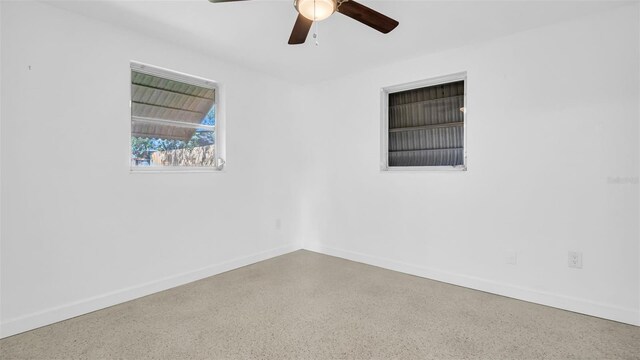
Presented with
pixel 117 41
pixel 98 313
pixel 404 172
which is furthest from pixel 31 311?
pixel 404 172

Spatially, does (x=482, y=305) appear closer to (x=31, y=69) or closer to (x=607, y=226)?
(x=607, y=226)

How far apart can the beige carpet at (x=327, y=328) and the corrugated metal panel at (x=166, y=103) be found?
4.91ft

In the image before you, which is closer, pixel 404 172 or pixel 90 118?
pixel 90 118

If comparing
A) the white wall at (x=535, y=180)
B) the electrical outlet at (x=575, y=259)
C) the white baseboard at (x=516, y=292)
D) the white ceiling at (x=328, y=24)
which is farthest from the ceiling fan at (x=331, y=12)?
the white baseboard at (x=516, y=292)

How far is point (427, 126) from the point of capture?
341 centimetres

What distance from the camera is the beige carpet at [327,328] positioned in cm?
195

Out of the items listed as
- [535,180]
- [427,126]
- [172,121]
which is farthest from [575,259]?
[172,121]

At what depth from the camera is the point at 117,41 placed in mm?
2662

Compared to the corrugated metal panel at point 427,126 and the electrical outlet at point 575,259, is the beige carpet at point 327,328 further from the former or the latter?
the corrugated metal panel at point 427,126

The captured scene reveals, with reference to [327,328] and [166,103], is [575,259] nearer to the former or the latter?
[327,328]

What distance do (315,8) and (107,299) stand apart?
106 inches

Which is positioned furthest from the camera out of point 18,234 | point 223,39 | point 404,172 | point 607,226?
point 404,172

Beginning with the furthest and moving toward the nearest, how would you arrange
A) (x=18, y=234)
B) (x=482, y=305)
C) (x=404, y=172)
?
(x=404, y=172), (x=482, y=305), (x=18, y=234)

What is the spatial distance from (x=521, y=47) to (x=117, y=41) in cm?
340
